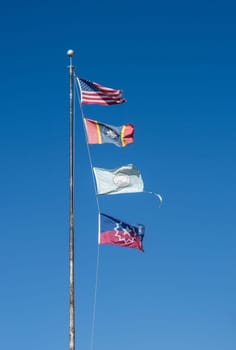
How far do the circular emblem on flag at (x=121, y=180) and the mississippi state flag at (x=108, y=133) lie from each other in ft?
5.39

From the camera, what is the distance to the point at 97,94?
43531 millimetres

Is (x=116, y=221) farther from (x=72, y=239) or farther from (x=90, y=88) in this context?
(x=90, y=88)

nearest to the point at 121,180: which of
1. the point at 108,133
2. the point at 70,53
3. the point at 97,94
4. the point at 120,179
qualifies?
the point at 120,179

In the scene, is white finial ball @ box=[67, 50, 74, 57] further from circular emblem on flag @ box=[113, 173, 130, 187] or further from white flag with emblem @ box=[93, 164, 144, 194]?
circular emblem on flag @ box=[113, 173, 130, 187]

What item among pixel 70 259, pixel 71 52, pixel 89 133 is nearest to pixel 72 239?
pixel 70 259

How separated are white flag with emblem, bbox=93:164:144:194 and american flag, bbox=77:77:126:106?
3443mm

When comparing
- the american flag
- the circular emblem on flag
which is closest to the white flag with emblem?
the circular emblem on flag

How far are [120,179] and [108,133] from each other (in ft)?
7.93

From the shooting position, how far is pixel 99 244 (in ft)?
137

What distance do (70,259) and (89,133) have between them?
702 cm

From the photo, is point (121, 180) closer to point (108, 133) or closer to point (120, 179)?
point (120, 179)

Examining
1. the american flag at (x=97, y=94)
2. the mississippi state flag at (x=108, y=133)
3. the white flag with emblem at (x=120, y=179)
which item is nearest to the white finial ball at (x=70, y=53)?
the american flag at (x=97, y=94)

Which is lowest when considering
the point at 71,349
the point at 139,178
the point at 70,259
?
the point at 71,349

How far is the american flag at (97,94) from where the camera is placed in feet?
142
